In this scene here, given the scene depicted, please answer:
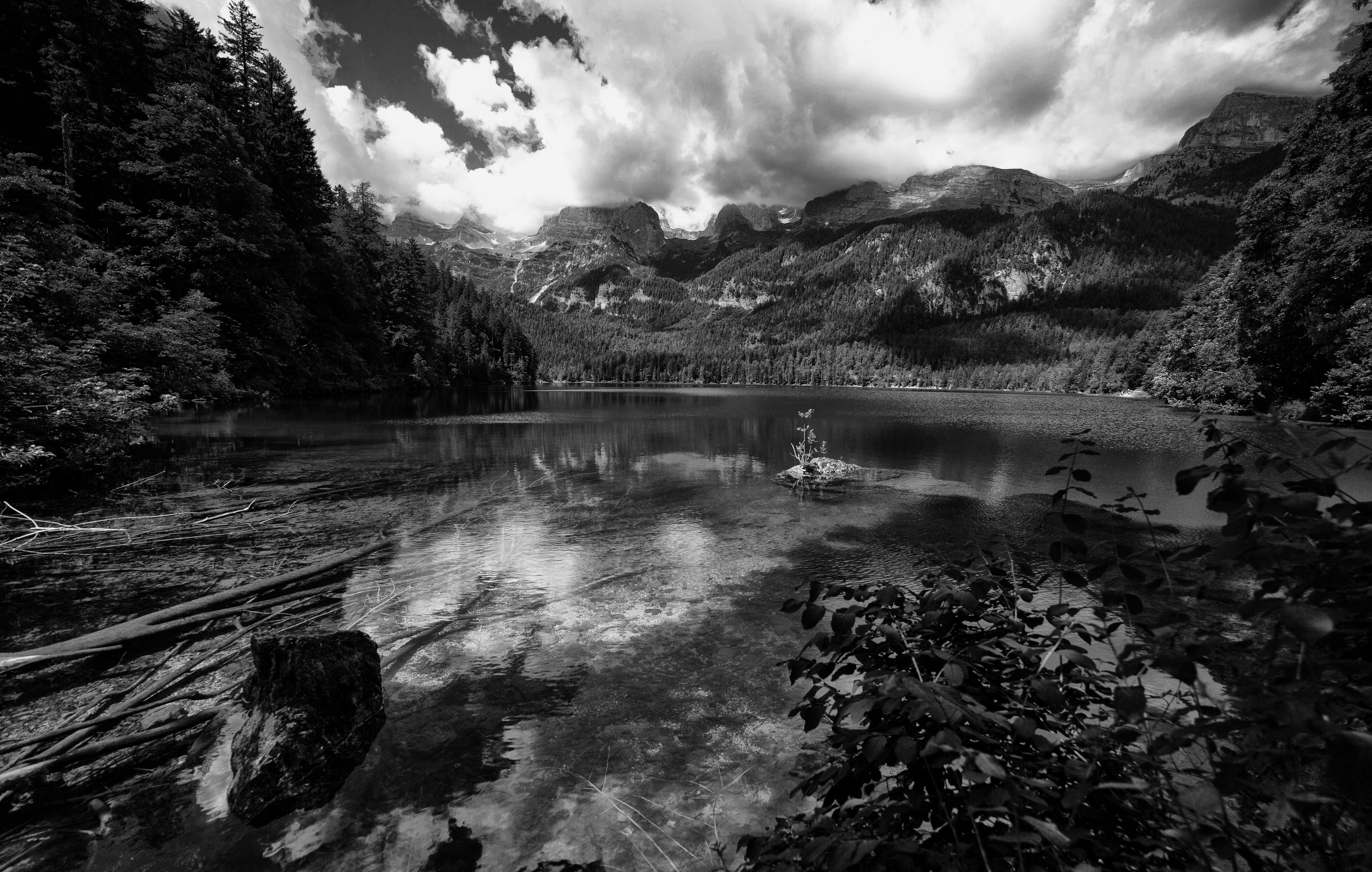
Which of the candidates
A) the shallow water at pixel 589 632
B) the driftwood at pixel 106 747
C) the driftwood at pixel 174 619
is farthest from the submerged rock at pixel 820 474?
the driftwood at pixel 106 747

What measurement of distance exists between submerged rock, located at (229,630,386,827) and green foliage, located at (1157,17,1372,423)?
3068cm

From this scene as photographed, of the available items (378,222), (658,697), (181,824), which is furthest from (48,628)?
(378,222)

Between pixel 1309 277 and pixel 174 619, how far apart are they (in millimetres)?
52048

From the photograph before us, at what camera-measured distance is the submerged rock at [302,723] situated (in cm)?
516

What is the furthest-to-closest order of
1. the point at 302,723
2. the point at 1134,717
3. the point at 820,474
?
1. the point at 820,474
2. the point at 302,723
3. the point at 1134,717

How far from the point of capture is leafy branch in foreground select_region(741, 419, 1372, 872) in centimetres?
170

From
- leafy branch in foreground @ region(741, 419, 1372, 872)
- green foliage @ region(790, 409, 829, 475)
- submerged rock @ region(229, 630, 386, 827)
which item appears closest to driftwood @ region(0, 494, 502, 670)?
submerged rock @ region(229, 630, 386, 827)

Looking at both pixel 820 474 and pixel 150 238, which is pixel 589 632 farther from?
pixel 150 238

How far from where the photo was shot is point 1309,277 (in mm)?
31812

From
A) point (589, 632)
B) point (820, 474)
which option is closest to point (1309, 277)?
point (820, 474)

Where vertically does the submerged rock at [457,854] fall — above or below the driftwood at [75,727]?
below

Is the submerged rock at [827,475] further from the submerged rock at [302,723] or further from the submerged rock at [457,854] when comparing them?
the submerged rock at [457,854]

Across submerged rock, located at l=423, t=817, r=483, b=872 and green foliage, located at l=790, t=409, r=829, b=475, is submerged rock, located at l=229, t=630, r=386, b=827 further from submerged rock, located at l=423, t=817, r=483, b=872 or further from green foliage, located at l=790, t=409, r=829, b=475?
green foliage, located at l=790, t=409, r=829, b=475

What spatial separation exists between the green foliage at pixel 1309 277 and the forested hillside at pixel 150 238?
127ft
